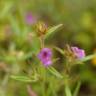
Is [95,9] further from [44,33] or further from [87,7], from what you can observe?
[44,33]

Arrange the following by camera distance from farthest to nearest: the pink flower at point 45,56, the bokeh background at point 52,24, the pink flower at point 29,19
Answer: the pink flower at point 29,19, the bokeh background at point 52,24, the pink flower at point 45,56

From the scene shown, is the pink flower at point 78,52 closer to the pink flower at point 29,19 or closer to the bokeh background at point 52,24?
the bokeh background at point 52,24

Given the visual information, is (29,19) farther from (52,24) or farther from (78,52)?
(78,52)

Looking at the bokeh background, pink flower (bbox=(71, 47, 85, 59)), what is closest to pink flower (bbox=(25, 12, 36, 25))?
the bokeh background

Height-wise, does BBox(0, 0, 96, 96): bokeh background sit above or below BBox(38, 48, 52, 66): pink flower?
below

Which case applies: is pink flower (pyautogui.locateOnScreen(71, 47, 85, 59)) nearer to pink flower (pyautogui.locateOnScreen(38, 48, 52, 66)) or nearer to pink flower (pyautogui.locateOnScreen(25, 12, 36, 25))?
pink flower (pyautogui.locateOnScreen(38, 48, 52, 66))

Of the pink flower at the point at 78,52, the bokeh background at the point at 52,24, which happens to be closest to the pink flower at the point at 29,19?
the bokeh background at the point at 52,24

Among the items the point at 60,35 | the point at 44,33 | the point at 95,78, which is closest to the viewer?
the point at 44,33

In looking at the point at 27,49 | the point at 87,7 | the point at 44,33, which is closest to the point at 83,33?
the point at 87,7

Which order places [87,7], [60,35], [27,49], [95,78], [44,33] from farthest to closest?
[87,7] → [60,35] → [95,78] → [27,49] → [44,33]
